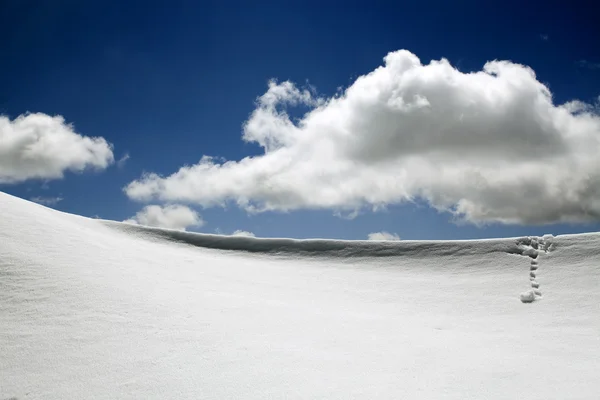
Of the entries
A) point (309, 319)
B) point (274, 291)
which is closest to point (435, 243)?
point (274, 291)

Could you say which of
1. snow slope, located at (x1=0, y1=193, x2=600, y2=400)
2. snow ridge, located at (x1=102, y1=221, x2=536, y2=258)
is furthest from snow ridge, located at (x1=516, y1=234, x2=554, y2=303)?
snow ridge, located at (x1=102, y1=221, x2=536, y2=258)

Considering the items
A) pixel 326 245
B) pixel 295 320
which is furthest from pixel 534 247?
pixel 295 320

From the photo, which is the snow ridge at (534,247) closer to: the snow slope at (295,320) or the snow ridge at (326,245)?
the snow slope at (295,320)

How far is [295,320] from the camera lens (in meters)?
8.75

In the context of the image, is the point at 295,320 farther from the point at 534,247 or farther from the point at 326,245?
the point at 534,247

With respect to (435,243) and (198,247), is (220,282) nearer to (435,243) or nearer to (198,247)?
(198,247)

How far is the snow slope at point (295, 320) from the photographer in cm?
625

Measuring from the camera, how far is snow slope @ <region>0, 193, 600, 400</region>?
20.5ft

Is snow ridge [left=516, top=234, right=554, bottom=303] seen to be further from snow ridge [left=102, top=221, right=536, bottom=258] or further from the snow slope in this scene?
snow ridge [left=102, top=221, right=536, bottom=258]

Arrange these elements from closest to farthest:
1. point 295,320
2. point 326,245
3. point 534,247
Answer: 1. point 295,320
2. point 534,247
3. point 326,245

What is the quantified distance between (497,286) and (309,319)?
566 cm

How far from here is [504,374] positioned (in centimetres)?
661

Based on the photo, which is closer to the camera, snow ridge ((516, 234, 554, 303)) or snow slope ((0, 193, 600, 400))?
snow slope ((0, 193, 600, 400))

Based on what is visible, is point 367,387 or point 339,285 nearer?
point 367,387
